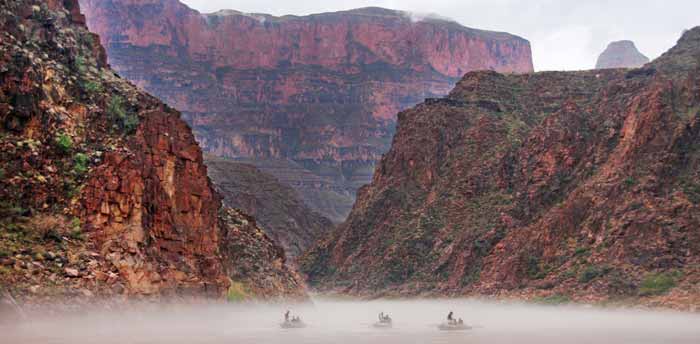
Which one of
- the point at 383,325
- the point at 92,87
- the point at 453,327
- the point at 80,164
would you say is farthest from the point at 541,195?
the point at 80,164

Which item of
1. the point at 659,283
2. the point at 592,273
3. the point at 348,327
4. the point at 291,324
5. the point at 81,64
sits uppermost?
the point at 81,64

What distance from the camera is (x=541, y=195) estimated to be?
138 metres

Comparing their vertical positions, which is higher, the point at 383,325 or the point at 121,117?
the point at 121,117

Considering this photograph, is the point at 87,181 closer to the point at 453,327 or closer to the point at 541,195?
the point at 453,327

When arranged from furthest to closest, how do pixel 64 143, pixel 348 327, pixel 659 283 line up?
pixel 659 283 → pixel 348 327 → pixel 64 143

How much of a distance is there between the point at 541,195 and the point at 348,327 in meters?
53.8

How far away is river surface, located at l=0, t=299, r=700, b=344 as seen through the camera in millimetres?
58812

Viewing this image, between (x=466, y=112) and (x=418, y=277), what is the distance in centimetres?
Result: 3379

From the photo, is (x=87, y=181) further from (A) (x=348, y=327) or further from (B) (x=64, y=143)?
(A) (x=348, y=327)

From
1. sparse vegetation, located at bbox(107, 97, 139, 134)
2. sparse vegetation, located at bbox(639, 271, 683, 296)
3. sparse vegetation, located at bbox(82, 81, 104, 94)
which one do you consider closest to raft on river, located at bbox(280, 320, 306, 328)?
sparse vegetation, located at bbox(107, 97, 139, 134)

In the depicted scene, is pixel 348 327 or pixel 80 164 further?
pixel 348 327

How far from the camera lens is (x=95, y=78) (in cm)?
7281

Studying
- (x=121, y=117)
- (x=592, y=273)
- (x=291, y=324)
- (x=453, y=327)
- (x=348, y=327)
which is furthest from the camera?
(x=592, y=273)

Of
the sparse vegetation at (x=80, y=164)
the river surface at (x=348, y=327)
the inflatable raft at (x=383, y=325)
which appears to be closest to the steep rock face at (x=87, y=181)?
the sparse vegetation at (x=80, y=164)
